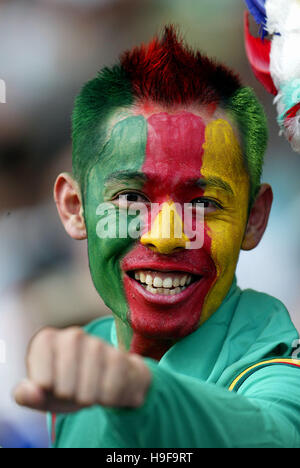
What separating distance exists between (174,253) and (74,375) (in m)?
0.51

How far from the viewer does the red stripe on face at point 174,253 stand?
3.92 feet

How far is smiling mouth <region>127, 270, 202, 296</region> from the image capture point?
3.95 ft

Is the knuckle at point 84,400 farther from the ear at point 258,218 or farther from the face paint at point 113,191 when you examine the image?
the ear at point 258,218

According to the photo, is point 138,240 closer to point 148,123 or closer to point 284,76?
point 148,123

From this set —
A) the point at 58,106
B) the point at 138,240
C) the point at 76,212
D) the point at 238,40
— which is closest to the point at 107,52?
the point at 58,106

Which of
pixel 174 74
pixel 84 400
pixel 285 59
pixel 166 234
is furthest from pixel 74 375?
pixel 285 59

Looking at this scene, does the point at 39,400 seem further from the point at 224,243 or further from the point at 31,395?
the point at 224,243

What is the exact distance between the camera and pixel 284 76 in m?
1.30

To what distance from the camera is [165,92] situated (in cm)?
124

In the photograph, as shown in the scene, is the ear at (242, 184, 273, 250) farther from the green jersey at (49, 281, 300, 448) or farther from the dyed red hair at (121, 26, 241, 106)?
the dyed red hair at (121, 26, 241, 106)

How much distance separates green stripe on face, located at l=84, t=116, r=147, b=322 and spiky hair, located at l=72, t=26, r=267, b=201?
33 mm

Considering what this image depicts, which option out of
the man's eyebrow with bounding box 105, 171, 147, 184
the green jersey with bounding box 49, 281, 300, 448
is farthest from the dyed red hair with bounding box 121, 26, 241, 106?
the green jersey with bounding box 49, 281, 300, 448

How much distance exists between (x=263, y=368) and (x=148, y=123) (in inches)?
19.0
